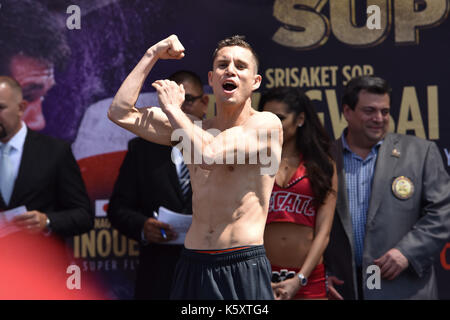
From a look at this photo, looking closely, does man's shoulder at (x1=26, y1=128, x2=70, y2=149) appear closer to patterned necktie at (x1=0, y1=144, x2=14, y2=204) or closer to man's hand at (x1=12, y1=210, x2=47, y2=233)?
patterned necktie at (x1=0, y1=144, x2=14, y2=204)

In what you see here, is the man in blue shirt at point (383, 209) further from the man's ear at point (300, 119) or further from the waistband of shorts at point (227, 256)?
the waistband of shorts at point (227, 256)

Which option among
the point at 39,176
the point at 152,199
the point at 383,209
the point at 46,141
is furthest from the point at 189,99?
the point at 383,209

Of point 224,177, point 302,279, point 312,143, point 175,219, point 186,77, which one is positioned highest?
point 186,77

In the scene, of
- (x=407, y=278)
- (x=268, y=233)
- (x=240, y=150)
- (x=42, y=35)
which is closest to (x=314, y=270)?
(x=268, y=233)

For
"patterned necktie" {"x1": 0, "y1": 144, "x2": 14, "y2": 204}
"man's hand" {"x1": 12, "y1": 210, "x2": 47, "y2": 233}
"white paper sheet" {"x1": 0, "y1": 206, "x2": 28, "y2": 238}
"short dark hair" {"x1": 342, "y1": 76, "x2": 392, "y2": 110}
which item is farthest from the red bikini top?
"patterned necktie" {"x1": 0, "y1": 144, "x2": 14, "y2": 204}

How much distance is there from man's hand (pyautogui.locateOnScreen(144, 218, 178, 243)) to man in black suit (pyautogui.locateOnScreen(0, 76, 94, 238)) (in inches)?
18.3

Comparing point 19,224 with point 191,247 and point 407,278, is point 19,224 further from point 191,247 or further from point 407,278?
point 407,278

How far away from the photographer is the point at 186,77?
5074 millimetres

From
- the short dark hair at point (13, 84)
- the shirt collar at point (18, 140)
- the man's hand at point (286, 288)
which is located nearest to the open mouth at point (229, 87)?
the man's hand at point (286, 288)

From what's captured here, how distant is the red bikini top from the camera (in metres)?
4.55

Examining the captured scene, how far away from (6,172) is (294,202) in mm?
2110

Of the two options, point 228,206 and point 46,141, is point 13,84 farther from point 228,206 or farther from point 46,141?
point 228,206

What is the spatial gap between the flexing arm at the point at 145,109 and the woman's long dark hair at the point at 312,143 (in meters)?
1.33

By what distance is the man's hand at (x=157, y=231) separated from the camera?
4.81 m
